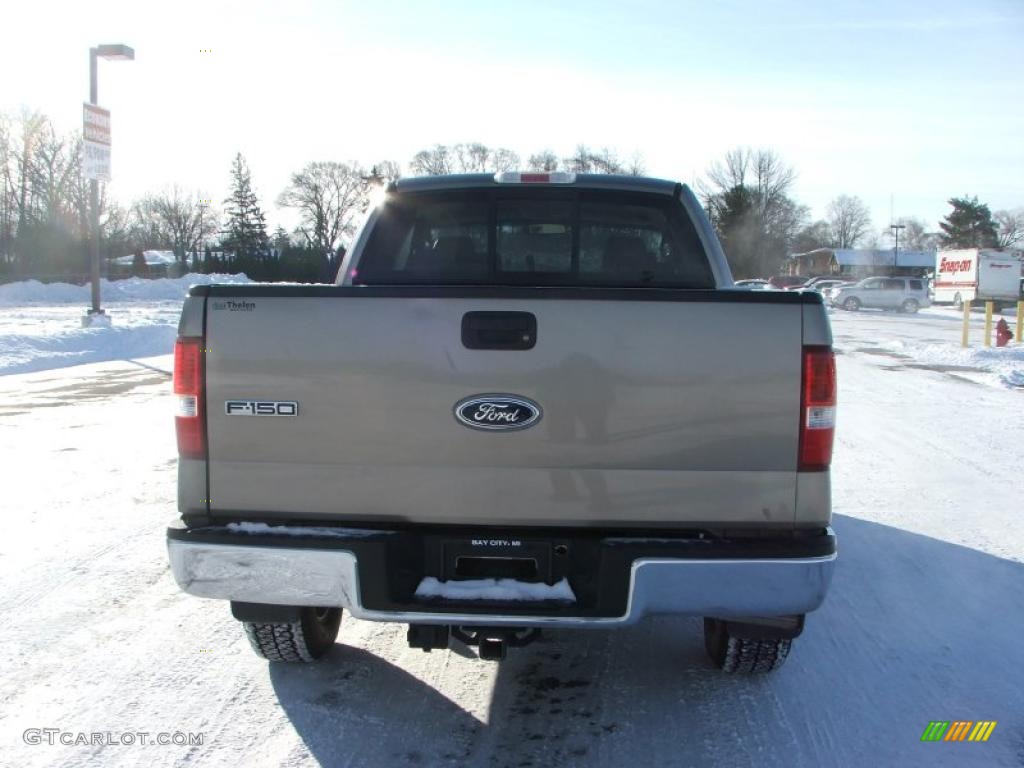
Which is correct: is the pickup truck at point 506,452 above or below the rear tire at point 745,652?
above

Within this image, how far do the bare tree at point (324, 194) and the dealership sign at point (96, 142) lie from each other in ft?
222

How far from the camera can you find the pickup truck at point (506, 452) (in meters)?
2.84

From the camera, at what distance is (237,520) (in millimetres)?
3033

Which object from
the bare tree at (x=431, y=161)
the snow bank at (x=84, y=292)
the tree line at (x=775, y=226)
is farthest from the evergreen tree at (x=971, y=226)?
the snow bank at (x=84, y=292)

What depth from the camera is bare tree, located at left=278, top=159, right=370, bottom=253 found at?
86.9 m

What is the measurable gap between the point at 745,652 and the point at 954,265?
5199cm

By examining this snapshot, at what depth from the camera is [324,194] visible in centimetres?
8831

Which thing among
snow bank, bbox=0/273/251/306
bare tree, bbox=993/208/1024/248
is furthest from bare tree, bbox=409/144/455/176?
bare tree, bbox=993/208/1024/248

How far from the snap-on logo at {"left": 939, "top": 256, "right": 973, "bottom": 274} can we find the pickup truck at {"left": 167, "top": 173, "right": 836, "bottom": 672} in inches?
1978

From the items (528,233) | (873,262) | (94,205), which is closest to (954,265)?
(94,205)

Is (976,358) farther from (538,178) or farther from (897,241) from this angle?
(897,241)

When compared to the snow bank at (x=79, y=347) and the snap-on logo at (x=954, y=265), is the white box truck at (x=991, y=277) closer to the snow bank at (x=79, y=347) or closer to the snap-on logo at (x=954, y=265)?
the snap-on logo at (x=954, y=265)

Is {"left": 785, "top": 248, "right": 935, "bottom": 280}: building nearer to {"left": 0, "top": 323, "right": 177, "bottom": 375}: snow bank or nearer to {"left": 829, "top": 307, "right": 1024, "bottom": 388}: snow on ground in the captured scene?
{"left": 829, "top": 307, "right": 1024, "bottom": 388}: snow on ground

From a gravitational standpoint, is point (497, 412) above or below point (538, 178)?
below
